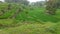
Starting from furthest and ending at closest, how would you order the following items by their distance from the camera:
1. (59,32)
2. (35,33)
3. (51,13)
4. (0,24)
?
(51,13), (0,24), (59,32), (35,33)

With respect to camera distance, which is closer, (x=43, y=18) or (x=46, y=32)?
(x=46, y=32)

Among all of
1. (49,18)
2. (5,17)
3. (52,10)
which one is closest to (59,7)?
A: (52,10)

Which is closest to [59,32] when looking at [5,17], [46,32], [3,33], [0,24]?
[46,32]

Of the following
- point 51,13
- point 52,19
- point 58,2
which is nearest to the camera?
point 52,19

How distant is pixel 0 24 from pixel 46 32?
6602 millimetres

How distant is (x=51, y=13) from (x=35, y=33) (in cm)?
1309

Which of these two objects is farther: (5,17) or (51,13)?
(51,13)

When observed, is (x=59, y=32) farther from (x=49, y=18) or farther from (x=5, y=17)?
(x=5, y=17)

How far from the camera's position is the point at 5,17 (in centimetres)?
2438

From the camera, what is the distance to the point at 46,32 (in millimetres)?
15203

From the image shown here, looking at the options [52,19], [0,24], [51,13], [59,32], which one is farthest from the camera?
[51,13]

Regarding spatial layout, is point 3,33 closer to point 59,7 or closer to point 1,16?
point 1,16

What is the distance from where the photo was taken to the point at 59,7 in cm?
4022

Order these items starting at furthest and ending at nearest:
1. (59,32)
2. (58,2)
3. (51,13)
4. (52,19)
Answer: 1. (58,2)
2. (51,13)
3. (52,19)
4. (59,32)
